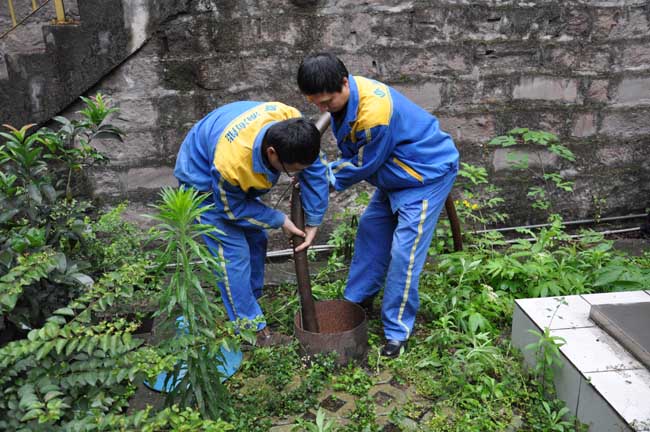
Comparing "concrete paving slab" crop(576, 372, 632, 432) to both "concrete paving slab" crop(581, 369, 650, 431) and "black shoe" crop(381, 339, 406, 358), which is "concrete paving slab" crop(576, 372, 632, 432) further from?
"black shoe" crop(381, 339, 406, 358)

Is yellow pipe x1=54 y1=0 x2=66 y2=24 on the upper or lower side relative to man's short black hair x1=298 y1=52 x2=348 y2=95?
upper

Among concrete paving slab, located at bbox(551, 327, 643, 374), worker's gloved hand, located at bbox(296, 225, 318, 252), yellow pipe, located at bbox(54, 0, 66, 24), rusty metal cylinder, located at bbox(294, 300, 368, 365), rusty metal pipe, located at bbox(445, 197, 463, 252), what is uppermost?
yellow pipe, located at bbox(54, 0, 66, 24)

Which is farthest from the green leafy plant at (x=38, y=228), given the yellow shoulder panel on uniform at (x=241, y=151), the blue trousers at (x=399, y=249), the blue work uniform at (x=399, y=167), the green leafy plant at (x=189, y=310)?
the blue trousers at (x=399, y=249)

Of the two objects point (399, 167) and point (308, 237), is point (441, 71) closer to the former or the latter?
point (399, 167)

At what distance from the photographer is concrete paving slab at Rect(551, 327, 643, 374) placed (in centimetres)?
267

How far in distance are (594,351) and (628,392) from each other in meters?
0.32

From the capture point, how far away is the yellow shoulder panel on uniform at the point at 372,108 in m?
3.00

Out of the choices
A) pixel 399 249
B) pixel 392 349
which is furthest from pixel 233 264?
pixel 392 349

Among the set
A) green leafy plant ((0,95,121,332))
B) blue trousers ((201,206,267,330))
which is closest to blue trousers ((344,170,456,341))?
blue trousers ((201,206,267,330))

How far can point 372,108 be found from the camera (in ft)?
9.86

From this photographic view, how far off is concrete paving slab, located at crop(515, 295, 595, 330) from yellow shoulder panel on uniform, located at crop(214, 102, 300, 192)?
171cm

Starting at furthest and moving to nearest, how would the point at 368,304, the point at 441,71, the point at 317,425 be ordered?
1. the point at 441,71
2. the point at 368,304
3. the point at 317,425

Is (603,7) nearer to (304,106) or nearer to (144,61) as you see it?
(304,106)

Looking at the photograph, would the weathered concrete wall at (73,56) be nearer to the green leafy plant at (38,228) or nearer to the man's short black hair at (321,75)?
the green leafy plant at (38,228)
